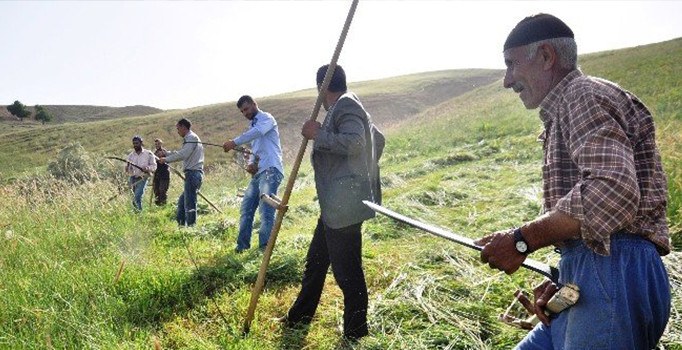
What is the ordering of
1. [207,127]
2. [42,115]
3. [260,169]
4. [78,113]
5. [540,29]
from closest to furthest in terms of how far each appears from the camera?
[540,29] → [260,169] → [207,127] → [42,115] → [78,113]

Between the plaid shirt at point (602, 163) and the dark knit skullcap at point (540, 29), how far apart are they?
0.15m

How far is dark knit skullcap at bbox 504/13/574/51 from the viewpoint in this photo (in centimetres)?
162

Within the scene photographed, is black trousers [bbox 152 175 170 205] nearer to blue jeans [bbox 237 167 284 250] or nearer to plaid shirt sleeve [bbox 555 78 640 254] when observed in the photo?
blue jeans [bbox 237 167 284 250]

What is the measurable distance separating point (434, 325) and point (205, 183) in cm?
1486

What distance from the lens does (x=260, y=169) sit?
6125 mm

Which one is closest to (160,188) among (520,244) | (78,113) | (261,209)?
A: (261,209)

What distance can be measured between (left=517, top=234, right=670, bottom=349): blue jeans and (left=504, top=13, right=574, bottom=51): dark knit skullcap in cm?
73

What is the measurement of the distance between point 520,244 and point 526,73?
25.7 inches

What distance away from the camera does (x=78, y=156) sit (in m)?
20.5

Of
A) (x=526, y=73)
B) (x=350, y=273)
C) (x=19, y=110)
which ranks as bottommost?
(x=350, y=273)

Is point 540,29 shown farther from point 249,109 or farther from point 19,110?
point 19,110

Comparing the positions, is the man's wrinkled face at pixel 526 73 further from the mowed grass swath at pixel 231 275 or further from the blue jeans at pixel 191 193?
the blue jeans at pixel 191 193

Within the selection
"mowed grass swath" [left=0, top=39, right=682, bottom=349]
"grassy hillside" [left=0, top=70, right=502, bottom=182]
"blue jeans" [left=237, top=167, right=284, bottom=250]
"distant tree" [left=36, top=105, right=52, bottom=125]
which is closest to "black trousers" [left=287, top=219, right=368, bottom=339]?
"mowed grass swath" [left=0, top=39, right=682, bottom=349]

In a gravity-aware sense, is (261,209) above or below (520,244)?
below
